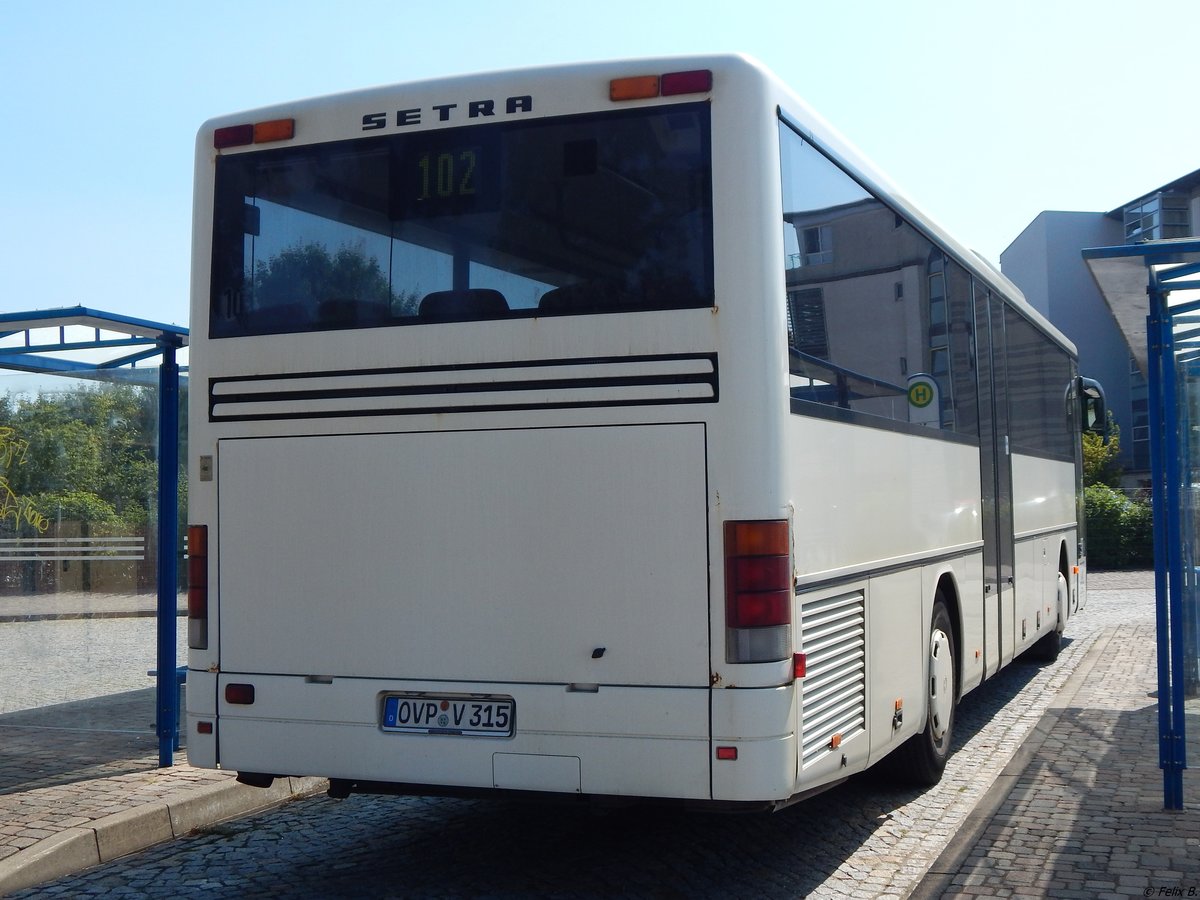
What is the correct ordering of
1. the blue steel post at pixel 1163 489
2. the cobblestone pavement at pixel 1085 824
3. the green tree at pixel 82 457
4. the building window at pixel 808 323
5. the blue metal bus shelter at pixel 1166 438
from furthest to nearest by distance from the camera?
the green tree at pixel 82 457
the blue steel post at pixel 1163 489
the blue metal bus shelter at pixel 1166 438
the cobblestone pavement at pixel 1085 824
the building window at pixel 808 323

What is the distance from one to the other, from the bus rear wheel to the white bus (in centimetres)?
132

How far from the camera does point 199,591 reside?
5973mm

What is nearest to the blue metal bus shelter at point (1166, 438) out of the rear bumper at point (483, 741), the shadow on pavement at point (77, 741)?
the rear bumper at point (483, 741)

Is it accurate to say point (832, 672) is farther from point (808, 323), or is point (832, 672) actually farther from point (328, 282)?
point (328, 282)

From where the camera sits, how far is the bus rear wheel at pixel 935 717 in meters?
7.68

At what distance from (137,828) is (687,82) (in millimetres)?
4527

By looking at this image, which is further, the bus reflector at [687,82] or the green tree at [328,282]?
the green tree at [328,282]

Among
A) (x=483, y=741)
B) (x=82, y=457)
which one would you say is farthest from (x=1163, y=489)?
(x=82, y=457)

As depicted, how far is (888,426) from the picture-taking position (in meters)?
6.93

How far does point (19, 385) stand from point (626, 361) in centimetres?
611

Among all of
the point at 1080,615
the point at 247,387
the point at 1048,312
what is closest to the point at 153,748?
the point at 247,387

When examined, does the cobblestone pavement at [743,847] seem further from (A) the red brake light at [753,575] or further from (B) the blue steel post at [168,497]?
(B) the blue steel post at [168,497]

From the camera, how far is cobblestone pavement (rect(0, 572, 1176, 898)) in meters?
5.84

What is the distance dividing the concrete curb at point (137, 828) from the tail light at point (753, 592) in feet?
10.9
